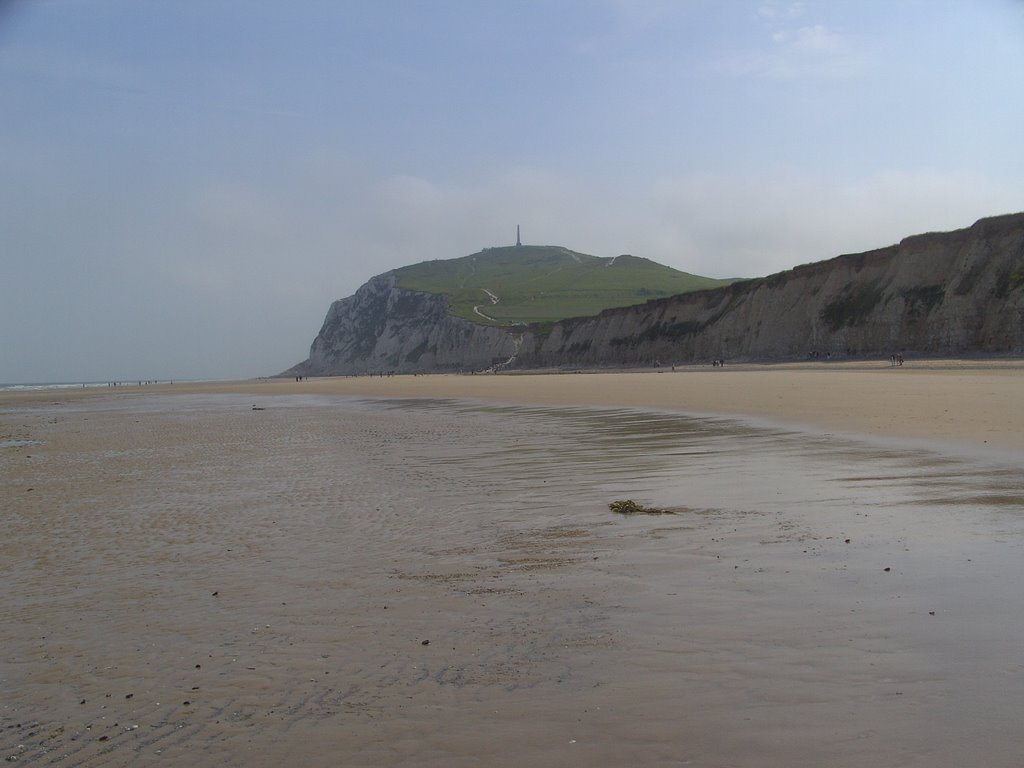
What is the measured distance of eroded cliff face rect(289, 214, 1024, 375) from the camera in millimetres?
41375

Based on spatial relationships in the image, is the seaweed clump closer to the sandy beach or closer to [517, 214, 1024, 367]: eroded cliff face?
the sandy beach

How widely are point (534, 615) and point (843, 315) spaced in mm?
53087

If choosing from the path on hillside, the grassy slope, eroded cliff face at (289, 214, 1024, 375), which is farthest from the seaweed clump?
the path on hillside

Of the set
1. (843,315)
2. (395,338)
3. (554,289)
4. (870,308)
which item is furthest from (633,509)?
(554,289)

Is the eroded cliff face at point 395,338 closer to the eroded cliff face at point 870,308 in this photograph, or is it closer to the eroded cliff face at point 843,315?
the eroded cliff face at point 843,315

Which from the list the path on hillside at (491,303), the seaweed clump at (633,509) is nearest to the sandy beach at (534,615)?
the seaweed clump at (633,509)

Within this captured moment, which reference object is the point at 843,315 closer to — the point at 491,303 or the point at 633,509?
the point at 633,509

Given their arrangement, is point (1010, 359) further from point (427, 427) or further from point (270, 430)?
point (270, 430)

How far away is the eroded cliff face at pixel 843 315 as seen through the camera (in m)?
41.4

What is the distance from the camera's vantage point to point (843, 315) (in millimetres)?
51656

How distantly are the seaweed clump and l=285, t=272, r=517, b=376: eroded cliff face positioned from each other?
98446mm

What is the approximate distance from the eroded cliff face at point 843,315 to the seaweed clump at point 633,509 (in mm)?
39295

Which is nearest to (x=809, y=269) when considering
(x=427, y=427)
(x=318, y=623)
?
(x=427, y=427)

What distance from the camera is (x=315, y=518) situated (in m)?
8.46
